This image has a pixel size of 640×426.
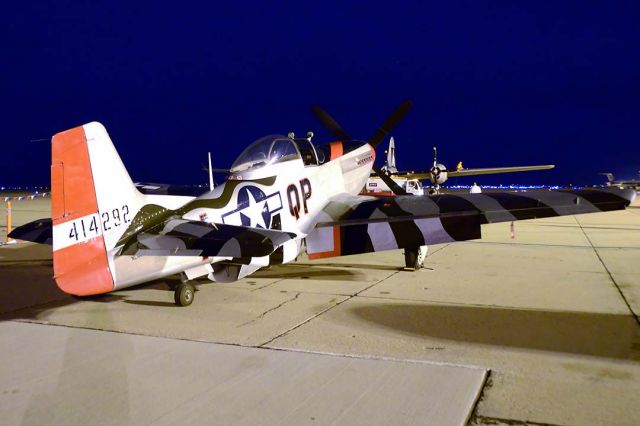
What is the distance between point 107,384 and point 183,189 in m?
10.1

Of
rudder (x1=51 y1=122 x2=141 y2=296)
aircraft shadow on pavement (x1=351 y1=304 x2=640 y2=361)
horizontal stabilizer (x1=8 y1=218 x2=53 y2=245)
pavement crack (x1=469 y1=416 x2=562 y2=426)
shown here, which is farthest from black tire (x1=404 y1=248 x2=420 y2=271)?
pavement crack (x1=469 y1=416 x2=562 y2=426)

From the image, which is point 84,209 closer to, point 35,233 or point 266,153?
point 35,233

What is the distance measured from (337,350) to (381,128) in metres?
9.53

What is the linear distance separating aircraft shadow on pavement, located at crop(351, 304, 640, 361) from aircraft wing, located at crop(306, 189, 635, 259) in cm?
144

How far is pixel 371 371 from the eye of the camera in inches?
193

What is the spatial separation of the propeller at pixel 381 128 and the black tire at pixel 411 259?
10.6 feet

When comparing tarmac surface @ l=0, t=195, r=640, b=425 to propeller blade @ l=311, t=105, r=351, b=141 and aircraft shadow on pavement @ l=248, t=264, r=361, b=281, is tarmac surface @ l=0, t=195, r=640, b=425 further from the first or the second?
propeller blade @ l=311, t=105, r=351, b=141

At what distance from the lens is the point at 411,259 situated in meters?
10.8

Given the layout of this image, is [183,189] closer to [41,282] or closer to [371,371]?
[41,282]

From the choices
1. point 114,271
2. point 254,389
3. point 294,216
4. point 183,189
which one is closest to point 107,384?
point 254,389

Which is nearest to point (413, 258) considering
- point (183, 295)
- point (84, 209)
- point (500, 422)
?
A: point (183, 295)

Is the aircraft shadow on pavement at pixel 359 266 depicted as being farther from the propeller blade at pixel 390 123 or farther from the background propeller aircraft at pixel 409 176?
the background propeller aircraft at pixel 409 176

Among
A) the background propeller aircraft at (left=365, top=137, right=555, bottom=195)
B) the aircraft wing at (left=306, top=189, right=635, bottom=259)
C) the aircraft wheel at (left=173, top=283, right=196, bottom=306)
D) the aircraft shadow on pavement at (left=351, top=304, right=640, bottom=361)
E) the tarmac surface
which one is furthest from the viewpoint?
the background propeller aircraft at (left=365, top=137, right=555, bottom=195)

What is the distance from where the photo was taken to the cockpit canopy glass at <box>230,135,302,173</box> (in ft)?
28.9
